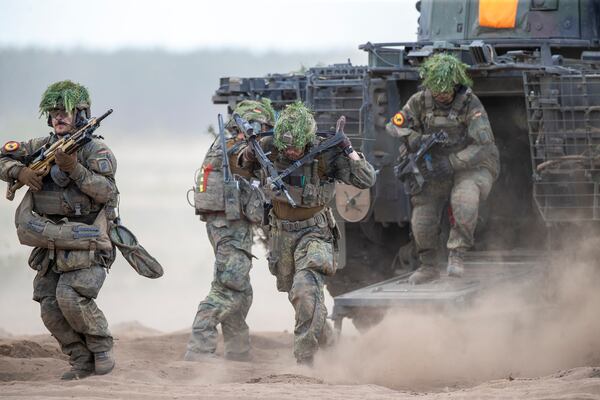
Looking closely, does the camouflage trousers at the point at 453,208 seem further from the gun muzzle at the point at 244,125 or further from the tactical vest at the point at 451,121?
the gun muzzle at the point at 244,125

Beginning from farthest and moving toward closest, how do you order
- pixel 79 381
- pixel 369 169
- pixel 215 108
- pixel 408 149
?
pixel 215 108 → pixel 408 149 → pixel 369 169 → pixel 79 381

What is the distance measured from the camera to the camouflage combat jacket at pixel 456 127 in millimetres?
12289

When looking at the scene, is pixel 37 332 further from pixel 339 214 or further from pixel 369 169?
pixel 369 169

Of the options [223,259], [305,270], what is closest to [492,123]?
[223,259]

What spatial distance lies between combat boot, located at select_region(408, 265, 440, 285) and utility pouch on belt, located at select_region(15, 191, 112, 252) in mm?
3124

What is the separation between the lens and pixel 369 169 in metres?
10.6

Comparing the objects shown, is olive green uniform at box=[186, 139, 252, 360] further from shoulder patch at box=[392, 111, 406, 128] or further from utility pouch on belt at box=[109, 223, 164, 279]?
shoulder patch at box=[392, 111, 406, 128]

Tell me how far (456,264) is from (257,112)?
204cm

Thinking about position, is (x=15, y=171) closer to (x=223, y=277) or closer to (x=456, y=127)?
(x=223, y=277)

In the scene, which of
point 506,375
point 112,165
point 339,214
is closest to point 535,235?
point 339,214

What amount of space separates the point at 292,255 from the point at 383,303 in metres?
1.15

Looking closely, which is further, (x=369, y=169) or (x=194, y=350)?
(x=194, y=350)

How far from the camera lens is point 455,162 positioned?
1234 cm

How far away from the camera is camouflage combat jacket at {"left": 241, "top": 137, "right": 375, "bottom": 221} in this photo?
1064cm
